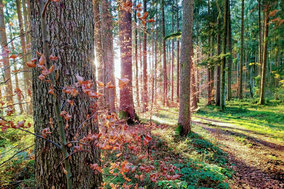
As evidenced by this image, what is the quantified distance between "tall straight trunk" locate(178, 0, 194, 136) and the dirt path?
1.71 metres

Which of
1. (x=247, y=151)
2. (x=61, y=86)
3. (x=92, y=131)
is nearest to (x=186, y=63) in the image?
(x=247, y=151)

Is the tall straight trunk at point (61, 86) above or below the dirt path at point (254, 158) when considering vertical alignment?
above

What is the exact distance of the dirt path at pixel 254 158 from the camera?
373 cm

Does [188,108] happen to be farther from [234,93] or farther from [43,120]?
[234,93]

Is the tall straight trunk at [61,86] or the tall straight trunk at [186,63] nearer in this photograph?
the tall straight trunk at [61,86]

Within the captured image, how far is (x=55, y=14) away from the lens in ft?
5.21

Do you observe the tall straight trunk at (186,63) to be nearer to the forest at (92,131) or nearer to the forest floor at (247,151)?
the forest at (92,131)

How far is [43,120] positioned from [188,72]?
17.0 ft

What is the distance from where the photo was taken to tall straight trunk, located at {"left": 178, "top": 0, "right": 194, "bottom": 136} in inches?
218

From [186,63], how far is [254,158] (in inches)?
159

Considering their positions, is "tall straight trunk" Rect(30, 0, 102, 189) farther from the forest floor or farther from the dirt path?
the dirt path

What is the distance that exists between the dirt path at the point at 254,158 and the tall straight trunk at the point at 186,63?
5.62ft

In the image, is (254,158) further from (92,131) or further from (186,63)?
(92,131)

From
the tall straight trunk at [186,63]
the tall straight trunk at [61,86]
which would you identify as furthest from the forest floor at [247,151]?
the tall straight trunk at [61,86]
